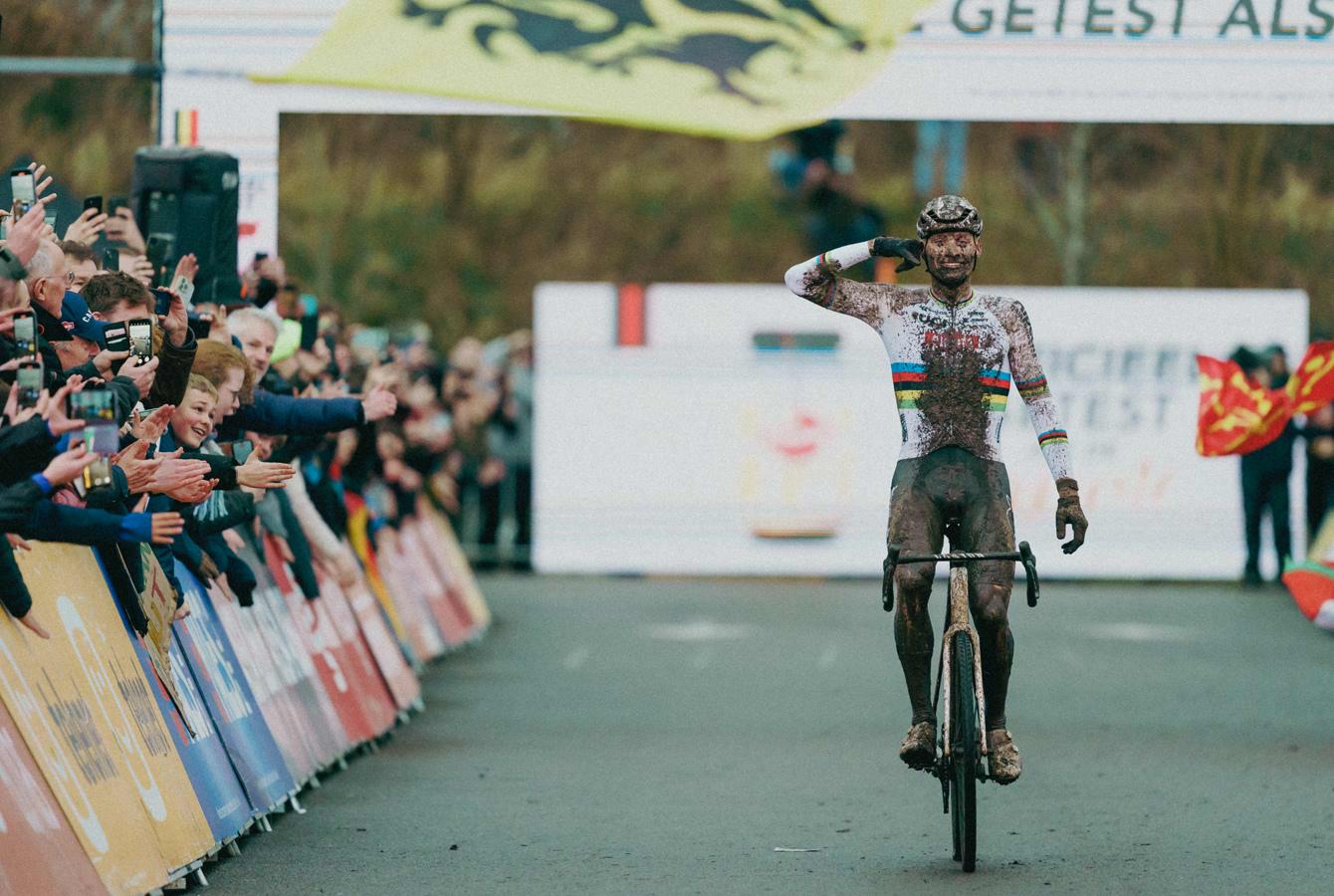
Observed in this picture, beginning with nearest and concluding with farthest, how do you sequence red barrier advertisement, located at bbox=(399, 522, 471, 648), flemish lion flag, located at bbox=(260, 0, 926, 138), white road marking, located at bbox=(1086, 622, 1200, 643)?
flemish lion flag, located at bbox=(260, 0, 926, 138) < red barrier advertisement, located at bbox=(399, 522, 471, 648) < white road marking, located at bbox=(1086, 622, 1200, 643)

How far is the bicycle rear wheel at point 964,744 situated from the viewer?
949cm

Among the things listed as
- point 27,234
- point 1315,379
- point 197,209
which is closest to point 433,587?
point 197,209

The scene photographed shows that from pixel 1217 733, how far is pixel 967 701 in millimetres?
5445

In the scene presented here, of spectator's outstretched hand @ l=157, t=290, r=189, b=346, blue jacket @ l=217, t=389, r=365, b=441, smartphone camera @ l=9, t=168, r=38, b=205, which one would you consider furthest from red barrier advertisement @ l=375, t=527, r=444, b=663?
smartphone camera @ l=9, t=168, r=38, b=205

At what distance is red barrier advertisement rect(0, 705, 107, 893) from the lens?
7.84 meters

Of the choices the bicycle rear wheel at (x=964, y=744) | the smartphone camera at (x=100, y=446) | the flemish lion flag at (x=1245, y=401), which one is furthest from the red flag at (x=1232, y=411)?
the smartphone camera at (x=100, y=446)

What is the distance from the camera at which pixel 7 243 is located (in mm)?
8641

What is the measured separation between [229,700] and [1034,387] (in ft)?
11.0

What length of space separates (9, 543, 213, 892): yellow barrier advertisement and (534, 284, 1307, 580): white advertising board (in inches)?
736

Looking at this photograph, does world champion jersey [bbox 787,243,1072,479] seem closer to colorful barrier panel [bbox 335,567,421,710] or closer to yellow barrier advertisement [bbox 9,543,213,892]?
yellow barrier advertisement [bbox 9,543,213,892]

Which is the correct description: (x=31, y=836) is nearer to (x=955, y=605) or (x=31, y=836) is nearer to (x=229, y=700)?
Answer: (x=229, y=700)

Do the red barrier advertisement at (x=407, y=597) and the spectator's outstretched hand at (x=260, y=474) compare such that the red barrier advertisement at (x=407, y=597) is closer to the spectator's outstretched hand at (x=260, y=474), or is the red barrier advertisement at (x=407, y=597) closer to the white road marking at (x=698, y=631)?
the white road marking at (x=698, y=631)

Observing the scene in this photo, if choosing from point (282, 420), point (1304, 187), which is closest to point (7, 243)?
point (282, 420)

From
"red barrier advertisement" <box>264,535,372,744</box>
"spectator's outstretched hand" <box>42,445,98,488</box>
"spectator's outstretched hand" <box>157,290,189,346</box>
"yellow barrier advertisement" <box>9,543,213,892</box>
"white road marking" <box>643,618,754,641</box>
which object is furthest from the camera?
"white road marking" <box>643,618,754,641</box>
